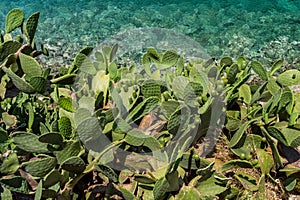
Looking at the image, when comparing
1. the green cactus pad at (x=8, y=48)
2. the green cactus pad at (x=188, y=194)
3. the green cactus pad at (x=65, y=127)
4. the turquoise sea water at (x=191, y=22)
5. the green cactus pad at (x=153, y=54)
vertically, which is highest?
the green cactus pad at (x=8, y=48)

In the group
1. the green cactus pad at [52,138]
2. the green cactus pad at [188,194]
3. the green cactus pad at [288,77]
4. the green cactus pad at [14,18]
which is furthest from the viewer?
the green cactus pad at [288,77]

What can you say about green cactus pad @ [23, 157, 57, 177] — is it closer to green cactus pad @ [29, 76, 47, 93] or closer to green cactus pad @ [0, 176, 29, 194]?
green cactus pad @ [0, 176, 29, 194]

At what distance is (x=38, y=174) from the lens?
1.04 m

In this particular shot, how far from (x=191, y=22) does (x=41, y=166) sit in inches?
200

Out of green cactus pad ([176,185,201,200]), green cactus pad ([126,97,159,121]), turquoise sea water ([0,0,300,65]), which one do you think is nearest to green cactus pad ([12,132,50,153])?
green cactus pad ([126,97,159,121])

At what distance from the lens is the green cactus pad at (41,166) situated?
102cm

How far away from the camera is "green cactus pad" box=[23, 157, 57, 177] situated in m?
1.02

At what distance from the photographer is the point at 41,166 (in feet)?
3.38

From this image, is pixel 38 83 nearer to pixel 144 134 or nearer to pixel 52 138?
pixel 52 138

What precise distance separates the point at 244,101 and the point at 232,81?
0.20 ft

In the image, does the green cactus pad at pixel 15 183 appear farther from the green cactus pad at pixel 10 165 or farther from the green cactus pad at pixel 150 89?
the green cactus pad at pixel 150 89

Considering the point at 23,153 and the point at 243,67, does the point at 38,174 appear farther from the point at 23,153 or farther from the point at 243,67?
the point at 243,67

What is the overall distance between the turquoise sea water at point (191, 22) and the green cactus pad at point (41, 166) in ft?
13.4

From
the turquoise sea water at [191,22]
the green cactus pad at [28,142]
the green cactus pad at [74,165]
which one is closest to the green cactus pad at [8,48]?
the green cactus pad at [28,142]
